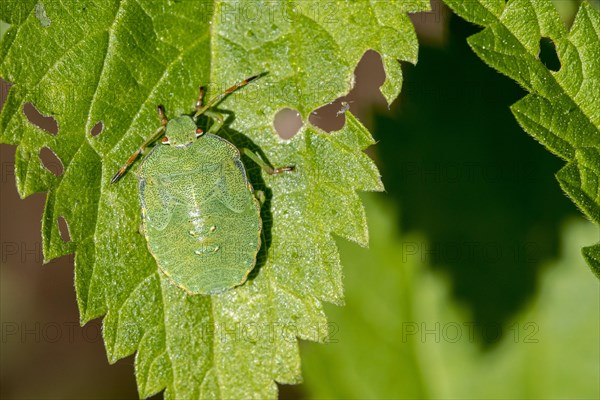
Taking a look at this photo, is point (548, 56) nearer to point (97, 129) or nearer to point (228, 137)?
point (228, 137)

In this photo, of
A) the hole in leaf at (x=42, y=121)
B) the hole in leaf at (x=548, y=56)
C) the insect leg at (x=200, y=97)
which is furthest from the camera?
the hole in leaf at (x=548, y=56)

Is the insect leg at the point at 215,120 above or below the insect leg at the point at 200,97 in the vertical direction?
below

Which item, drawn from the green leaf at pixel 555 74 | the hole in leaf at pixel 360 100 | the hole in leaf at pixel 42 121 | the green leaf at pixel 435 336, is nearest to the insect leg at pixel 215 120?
the hole in leaf at pixel 360 100

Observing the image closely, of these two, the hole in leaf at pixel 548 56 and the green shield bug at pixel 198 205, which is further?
the hole in leaf at pixel 548 56

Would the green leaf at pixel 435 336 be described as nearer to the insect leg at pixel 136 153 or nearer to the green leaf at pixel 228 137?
the green leaf at pixel 228 137

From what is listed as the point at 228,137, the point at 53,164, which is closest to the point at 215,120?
the point at 228,137

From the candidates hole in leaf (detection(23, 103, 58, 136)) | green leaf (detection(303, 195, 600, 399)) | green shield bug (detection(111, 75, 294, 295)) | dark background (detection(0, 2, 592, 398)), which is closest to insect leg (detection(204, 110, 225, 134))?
green shield bug (detection(111, 75, 294, 295))

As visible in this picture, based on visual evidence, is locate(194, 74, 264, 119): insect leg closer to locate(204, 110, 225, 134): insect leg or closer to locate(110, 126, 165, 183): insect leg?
locate(204, 110, 225, 134): insect leg
